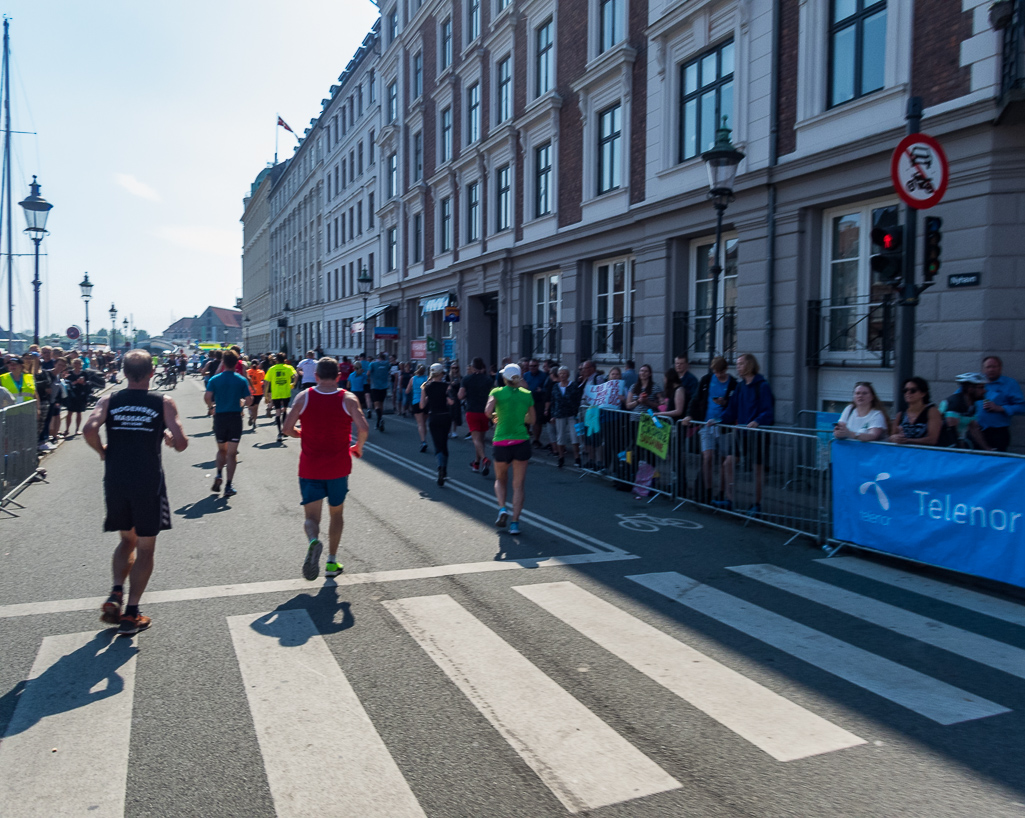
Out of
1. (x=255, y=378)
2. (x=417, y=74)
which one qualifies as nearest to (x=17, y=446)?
(x=255, y=378)

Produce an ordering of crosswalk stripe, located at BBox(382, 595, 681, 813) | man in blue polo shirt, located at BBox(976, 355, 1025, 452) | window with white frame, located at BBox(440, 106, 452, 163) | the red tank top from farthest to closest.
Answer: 1. window with white frame, located at BBox(440, 106, 452, 163)
2. man in blue polo shirt, located at BBox(976, 355, 1025, 452)
3. the red tank top
4. crosswalk stripe, located at BBox(382, 595, 681, 813)

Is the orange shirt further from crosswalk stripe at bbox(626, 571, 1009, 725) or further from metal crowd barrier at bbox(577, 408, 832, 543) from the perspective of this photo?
crosswalk stripe at bbox(626, 571, 1009, 725)

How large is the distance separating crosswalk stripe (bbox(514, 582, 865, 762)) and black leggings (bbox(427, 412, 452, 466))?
5946mm

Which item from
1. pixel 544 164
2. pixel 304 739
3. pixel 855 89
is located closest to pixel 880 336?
pixel 855 89

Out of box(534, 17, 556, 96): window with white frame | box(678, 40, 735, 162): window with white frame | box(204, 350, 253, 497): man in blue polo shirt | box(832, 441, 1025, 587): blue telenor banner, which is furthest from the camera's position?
box(534, 17, 556, 96): window with white frame

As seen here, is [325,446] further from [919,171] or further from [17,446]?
[17,446]

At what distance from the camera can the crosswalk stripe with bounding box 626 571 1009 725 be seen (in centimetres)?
421

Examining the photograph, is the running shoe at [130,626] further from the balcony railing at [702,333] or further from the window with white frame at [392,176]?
the window with white frame at [392,176]

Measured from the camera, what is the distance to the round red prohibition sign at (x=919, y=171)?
25.6 ft

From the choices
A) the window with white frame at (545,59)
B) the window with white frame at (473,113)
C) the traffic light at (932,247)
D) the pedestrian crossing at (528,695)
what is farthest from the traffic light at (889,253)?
the window with white frame at (473,113)

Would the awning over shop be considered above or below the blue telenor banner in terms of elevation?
above

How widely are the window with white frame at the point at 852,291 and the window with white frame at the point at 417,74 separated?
24332 mm

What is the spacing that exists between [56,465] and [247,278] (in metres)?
93.9

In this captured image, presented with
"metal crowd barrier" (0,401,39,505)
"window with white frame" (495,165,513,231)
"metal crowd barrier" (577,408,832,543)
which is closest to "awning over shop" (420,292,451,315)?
"window with white frame" (495,165,513,231)
